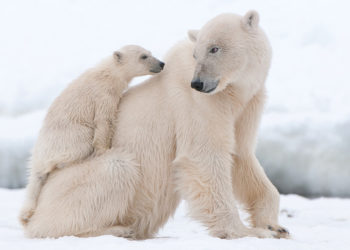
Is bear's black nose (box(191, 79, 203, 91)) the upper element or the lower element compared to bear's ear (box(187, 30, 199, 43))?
lower

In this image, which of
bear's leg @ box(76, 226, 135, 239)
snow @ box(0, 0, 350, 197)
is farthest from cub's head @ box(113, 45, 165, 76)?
snow @ box(0, 0, 350, 197)

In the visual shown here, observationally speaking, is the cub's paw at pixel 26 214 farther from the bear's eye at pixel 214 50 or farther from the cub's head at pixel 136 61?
the bear's eye at pixel 214 50

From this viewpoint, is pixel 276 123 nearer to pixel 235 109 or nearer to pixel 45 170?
pixel 235 109

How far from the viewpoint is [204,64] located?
395 cm

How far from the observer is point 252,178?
4414 mm

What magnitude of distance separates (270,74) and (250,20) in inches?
170

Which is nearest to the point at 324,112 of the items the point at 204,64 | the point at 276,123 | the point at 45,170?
the point at 276,123

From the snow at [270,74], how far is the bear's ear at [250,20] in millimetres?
2909

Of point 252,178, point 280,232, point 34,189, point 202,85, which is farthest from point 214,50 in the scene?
point 34,189

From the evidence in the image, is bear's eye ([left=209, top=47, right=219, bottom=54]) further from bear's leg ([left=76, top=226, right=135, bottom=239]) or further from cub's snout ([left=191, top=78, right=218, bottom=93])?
bear's leg ([left=76, top=226, right=135, bottom=239])

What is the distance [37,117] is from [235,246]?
509cm

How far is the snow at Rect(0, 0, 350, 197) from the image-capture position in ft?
22.3

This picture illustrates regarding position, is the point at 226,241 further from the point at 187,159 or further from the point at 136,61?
the point at 136,61

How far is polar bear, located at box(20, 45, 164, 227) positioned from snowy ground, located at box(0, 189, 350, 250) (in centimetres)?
53
